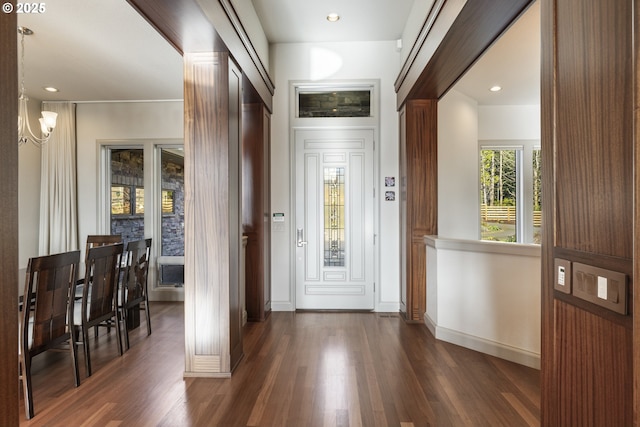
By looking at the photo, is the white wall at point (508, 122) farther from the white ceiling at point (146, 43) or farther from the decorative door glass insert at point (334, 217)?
the decorative door glass insert at point (334, 217)

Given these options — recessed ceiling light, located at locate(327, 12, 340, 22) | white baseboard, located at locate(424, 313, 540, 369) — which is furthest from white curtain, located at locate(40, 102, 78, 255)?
white baseboard, located at locate(424, 313, 540, 369)

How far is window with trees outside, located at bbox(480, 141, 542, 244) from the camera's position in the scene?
19.4 ft

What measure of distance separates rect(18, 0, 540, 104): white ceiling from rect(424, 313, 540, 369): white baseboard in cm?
293

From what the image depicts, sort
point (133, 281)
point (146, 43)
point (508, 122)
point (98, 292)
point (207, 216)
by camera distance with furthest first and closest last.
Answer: point (508, 122) → point (133, 281) → point (146, 43) → point (98, 292) → point (207, 216)

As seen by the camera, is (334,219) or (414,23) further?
(334,219)

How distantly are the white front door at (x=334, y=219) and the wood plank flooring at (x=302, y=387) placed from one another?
95cm

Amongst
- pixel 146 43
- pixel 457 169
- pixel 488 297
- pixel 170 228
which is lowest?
pixel 488 297

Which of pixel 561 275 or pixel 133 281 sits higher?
pixel 561 275

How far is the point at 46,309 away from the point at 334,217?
311 cm

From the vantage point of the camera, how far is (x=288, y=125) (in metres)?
4.63

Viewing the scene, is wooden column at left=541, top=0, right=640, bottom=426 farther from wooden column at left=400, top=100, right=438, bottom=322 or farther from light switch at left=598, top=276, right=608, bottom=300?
wooden column at left=400, top=100, right=438, bottom=322

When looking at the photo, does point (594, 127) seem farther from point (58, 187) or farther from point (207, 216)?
point (58, 187)

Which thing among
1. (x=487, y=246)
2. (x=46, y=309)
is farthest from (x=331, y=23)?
(x=46, y=309)

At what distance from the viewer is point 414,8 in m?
3.68
